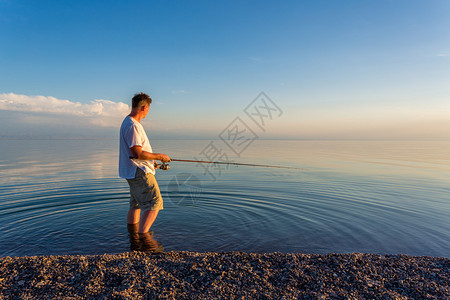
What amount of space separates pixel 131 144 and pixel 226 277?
3.31 meters

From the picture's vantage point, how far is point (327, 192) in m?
12.1

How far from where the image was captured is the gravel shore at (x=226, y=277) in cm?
367

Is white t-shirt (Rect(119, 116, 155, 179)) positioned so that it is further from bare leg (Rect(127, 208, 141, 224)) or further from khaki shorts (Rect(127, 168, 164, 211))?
bare leg (Rect(127, 208, 141, 224))

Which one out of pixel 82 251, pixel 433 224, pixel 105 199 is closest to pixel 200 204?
pixel 105 199

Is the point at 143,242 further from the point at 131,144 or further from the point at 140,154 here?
the point at 131,144

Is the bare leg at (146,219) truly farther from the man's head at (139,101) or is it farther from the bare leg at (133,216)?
the man's head at (139,101)

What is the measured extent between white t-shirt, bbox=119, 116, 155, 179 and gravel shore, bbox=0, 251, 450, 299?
196 centimetres

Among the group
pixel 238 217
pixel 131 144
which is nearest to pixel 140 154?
pixel 131 144

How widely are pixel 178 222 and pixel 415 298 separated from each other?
5745mm

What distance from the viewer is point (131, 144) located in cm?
569

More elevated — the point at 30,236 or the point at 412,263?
the point at 412,263

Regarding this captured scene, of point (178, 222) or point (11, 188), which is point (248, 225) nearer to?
point (178, 222)

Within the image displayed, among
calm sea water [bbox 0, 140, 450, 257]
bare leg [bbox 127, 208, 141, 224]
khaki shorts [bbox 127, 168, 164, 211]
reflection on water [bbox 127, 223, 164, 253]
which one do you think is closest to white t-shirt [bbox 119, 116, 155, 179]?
khaki shorts [bbox 127, 168, 164, 211]

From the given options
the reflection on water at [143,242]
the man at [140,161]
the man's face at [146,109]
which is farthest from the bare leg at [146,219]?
the man's face at [146,109]
